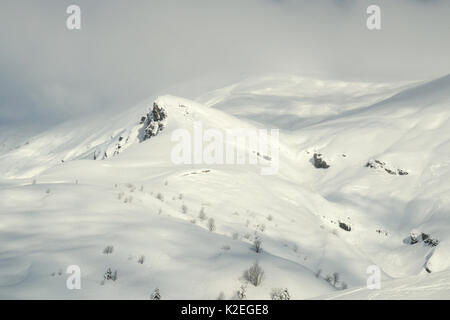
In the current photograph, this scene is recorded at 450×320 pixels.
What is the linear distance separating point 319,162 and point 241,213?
86.0ft

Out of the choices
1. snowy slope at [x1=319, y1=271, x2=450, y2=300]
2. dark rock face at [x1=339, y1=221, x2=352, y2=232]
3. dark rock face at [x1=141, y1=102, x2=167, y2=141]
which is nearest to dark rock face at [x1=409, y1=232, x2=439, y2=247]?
dark rock face at [x1=339, y1=221, x2=352, y2=232]

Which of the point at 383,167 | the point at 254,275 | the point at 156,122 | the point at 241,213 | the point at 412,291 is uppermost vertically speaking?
the point at 156,122

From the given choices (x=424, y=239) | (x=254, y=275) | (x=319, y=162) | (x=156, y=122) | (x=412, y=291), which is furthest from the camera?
(x=156, y=122)

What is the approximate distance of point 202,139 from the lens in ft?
127

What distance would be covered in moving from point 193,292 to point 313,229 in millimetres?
16155

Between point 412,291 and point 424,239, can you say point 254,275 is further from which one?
point 424,239

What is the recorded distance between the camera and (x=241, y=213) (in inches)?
755

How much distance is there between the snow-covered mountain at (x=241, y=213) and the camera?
7.72 meters

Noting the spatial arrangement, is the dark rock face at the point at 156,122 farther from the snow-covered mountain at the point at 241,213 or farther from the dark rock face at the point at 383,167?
the dark rock face at the point at 383,167

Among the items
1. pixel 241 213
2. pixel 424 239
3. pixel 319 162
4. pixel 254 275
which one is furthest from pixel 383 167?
pixel 254 275

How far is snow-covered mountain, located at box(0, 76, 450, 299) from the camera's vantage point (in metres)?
7.72

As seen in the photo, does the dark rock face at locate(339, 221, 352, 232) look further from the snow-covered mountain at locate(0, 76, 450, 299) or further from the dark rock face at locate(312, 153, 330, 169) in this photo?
the dark rock face at locate(312, 153, 330, 169)
